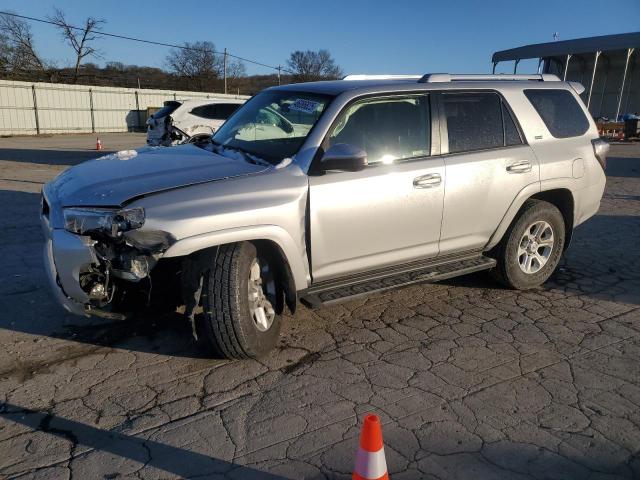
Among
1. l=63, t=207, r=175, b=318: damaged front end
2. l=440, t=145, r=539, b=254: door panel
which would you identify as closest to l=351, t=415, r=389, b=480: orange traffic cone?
l=63, t=207, r=175, b=318: damaged front end

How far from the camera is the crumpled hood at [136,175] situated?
3.32 m

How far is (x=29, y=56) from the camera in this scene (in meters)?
49.0

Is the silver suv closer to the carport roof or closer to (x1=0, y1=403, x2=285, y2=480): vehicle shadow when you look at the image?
(x1=0, y1=403, x2=285, y2=480): vehicle shadow

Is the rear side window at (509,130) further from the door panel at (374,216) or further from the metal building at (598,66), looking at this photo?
the metal building at (598,66)

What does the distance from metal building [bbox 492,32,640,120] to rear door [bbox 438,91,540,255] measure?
30.7 meters

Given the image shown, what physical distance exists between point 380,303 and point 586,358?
1.74 m

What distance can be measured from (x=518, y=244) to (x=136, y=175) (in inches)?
136

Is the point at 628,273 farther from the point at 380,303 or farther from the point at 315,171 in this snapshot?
the point at 315,171

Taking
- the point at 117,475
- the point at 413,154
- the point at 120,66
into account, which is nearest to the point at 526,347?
the point at 413,154

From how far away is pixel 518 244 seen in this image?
4.99 metres

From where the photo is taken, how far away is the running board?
12.5 feet

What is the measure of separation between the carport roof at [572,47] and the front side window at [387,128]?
3101 cm

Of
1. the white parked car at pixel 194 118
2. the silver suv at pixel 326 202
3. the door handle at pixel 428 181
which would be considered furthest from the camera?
the white parked car at pixel 194 118

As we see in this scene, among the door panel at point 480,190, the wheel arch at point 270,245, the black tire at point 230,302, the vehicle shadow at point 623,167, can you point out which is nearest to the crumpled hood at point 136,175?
the wheel arch at point 270,245
